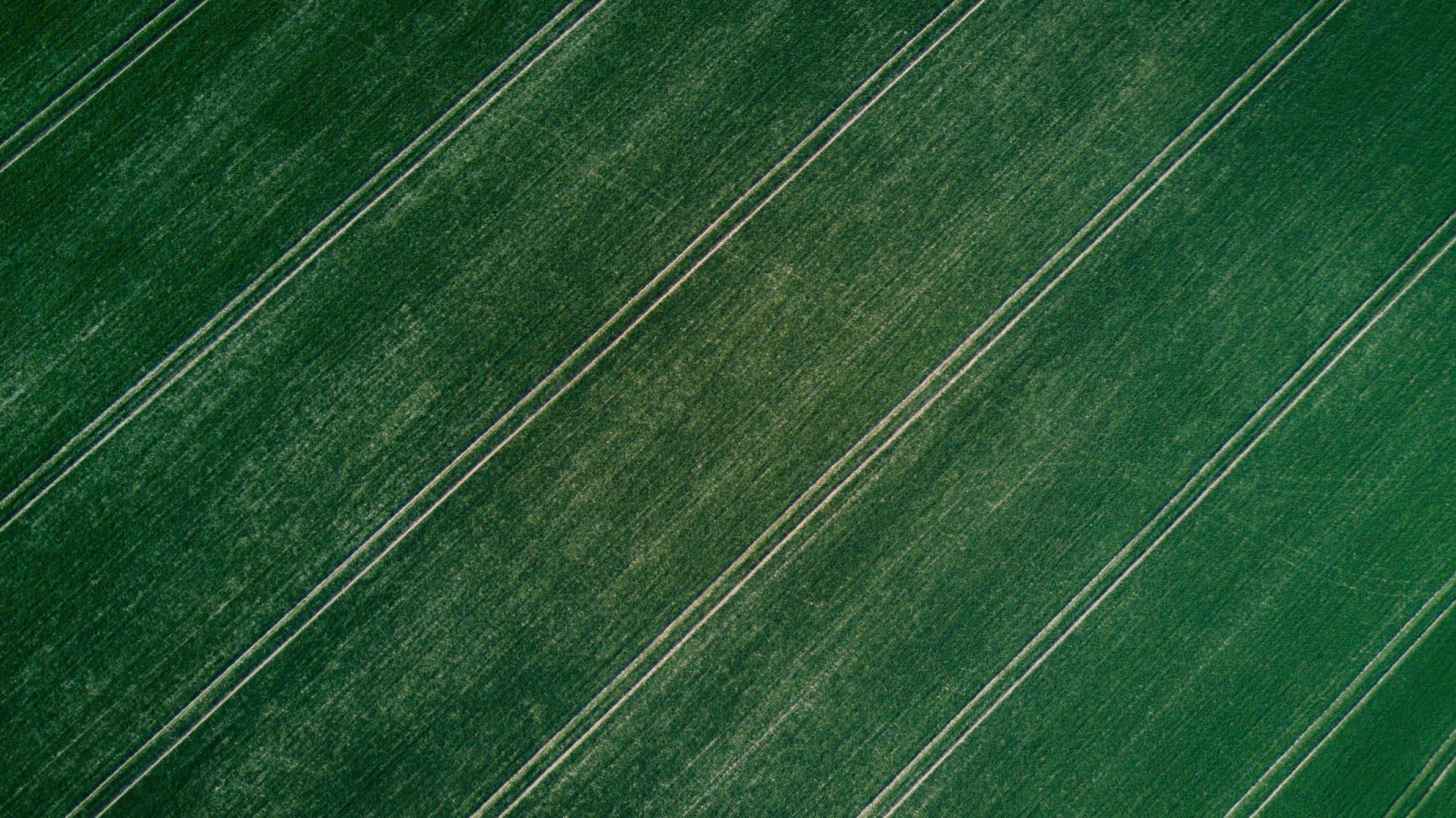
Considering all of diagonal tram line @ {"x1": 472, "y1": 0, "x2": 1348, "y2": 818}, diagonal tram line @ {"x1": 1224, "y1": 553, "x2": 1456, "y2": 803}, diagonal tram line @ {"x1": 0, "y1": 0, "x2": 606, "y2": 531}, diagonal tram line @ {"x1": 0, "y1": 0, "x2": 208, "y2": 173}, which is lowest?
diagonal tram line @ {"x1": 1224, "y1": 553, "x2": 1456, "y2": 803}

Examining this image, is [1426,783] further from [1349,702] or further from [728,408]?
[728,408]

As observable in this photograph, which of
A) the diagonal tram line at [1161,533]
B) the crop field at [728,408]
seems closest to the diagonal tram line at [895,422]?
the crop field at [728,408]

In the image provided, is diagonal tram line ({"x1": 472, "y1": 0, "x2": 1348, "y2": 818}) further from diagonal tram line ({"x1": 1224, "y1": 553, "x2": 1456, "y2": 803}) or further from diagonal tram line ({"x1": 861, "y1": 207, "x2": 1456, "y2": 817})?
diagonal tram line ({"x1": 1224, "y1": 553, "x2": 1456, "y2": 803})

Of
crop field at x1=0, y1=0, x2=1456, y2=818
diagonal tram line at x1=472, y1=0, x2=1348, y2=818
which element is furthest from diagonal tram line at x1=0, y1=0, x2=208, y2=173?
diagonal tram line at x1=472, y1=0, x2=1348, y2=818

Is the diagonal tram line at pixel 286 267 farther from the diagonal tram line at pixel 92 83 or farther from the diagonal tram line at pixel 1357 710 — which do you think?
the diagonal tram line at pixel 1357 710

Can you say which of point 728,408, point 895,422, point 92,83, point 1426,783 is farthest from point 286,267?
point 1426,783

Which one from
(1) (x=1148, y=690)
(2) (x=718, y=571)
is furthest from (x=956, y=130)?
(1) (x=1148, y=690)
